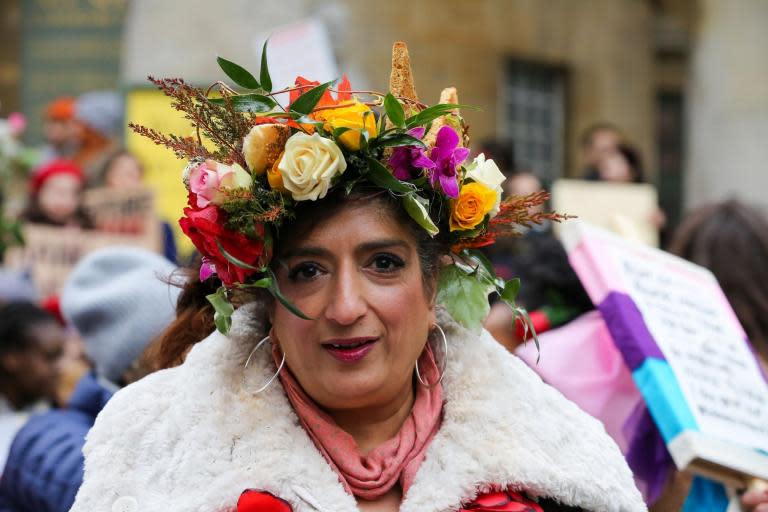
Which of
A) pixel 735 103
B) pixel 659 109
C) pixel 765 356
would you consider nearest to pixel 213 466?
pixel 765 356

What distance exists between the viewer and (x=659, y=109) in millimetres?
19250

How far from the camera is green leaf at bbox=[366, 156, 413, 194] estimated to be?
2.94m

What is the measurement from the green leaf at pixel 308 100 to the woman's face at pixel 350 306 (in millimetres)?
257

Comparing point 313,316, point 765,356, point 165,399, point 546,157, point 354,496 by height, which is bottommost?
point 546,157

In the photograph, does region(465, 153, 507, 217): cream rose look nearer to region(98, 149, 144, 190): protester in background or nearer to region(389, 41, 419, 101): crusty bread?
region(389, 41, 419, 101): crusty bread

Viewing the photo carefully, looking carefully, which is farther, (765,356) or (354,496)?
(765,356)

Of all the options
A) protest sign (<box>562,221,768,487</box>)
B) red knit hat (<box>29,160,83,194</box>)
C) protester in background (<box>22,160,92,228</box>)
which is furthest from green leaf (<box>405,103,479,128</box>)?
red knit hat (<box>29,160,83,194</box>)

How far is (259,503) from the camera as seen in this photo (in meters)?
2.86

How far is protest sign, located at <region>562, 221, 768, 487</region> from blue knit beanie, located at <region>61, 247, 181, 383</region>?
4.70 ft

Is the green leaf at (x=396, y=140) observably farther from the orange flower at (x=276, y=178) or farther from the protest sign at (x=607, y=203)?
the protest sign at (x=607, y=203)

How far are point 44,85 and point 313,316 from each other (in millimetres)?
12016

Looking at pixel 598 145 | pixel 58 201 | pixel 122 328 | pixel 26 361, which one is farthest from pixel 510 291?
pixel 598 145

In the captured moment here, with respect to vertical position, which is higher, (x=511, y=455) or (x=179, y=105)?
(x=179, y=105)

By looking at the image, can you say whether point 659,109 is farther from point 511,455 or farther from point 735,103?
point 511,455
